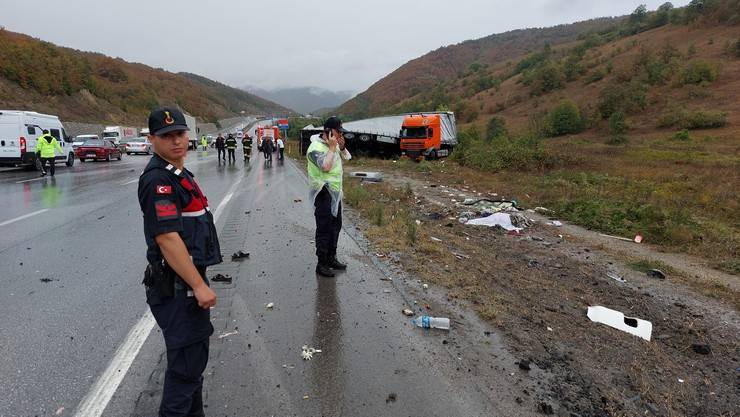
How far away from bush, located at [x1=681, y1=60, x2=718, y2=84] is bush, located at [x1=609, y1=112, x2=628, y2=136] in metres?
7.85

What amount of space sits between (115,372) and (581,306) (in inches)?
175

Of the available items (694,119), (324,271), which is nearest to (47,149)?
(324,271)

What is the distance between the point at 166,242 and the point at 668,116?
1361 inches

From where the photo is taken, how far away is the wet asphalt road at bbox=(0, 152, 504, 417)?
9.45 ft

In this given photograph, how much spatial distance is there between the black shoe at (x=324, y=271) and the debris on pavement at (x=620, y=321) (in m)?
2.83

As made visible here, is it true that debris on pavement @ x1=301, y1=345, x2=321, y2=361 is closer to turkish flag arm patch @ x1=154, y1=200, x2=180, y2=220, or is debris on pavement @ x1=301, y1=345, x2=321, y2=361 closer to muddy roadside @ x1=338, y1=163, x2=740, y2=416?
muddy roadside @ x1=338, y1=163, x2=740, y2=416

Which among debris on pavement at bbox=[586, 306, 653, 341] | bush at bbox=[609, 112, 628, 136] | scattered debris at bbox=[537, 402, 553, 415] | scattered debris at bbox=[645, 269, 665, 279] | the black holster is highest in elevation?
bush at bbox=[609, 112, 628, 136]

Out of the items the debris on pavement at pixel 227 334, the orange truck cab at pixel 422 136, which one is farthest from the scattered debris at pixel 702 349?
the orange truck cab at pixel 422 136

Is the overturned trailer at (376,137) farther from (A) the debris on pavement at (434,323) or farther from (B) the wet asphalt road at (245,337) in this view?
(A) the debris on pavement at (434,323)

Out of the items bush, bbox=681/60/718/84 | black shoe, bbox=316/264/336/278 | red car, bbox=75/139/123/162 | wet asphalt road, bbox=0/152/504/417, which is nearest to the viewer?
wet asphalt road, bbox=0/152/504/417

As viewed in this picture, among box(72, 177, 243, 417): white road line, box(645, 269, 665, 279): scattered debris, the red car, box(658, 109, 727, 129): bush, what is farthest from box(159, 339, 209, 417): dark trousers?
box(658, 109, 727, 129): bush

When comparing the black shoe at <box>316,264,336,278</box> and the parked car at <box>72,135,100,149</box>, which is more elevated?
the parked car at <box>72,135,100,149</box>

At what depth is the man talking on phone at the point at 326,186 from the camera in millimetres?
5227

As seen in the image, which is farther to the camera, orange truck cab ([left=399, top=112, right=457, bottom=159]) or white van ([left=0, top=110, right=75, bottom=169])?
orange truck cab ([left=399, top=112, right=457, bottom=159])
